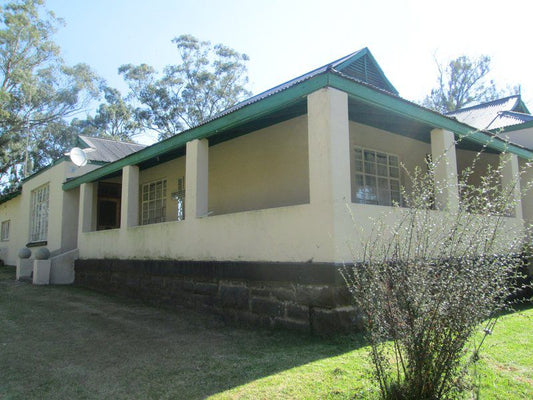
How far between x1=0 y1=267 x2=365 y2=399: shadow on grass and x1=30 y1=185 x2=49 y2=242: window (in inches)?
315

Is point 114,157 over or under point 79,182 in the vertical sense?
over

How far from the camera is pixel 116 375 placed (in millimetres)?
4348

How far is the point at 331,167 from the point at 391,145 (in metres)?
4.77

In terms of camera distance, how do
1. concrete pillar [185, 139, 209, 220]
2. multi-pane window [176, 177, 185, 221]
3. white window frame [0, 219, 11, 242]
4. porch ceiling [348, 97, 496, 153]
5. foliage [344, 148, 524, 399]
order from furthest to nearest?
white window frame [0, 219, 11, 242] < multi-pane window [176, 177, 185, 221] < concrete pillar [185, 139, 209, 220] < porch ceiling [348, 97, 496, 153] < foliage [344, 148, 524, 399]

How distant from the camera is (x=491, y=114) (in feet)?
46.8

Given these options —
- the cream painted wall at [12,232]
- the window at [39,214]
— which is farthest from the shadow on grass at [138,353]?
the cream painted wall at [12,232]

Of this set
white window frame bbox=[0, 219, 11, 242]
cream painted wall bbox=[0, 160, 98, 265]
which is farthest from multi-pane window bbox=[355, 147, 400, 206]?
white window frame bbox=[0, 219, 11, 242]

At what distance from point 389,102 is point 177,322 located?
493cm

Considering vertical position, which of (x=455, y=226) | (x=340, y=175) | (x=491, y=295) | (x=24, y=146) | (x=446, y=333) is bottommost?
(x=446, y=333)

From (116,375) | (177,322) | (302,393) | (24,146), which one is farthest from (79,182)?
(24,146)

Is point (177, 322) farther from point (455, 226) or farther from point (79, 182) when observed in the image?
point (79, 182)

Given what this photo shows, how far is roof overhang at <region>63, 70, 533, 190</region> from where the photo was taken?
18.5ft

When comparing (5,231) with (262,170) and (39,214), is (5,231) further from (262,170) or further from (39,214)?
(262,170)

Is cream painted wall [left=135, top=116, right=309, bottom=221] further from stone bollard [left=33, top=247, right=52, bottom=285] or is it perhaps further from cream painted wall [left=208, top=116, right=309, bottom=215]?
stone bollard [left=33, top=247, right=52, bottom=285]
